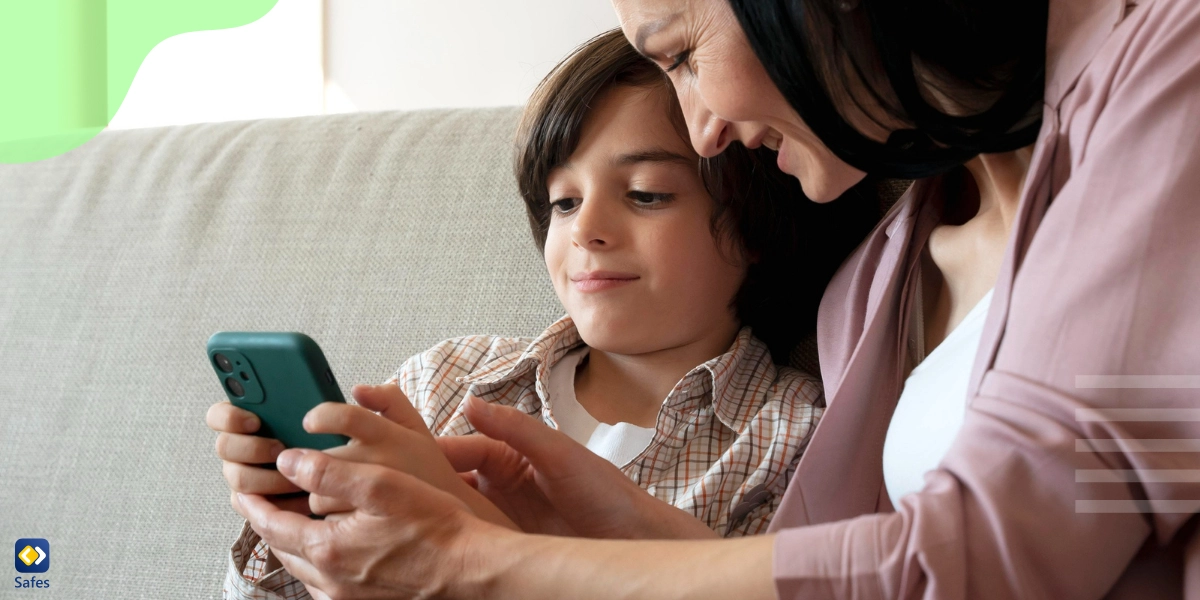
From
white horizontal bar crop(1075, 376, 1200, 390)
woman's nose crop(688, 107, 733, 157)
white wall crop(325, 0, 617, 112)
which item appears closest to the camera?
white horizontal bar crop(1075, 376, 1200, 390)

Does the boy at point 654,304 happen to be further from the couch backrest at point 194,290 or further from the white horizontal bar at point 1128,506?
the white horizontal bar at point 1128,506

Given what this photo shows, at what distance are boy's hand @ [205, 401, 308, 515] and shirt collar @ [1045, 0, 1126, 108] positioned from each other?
0.64 m

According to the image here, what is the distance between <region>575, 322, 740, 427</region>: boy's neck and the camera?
1184 mm

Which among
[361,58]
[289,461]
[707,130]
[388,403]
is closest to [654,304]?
[707,130]

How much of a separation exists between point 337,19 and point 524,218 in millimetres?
1442

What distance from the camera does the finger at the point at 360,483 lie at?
685 mm

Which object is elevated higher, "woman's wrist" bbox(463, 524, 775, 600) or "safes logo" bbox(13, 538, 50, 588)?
"woman's wrist" bbox(463, 524, 775, 600)

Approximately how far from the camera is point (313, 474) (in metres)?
0.71

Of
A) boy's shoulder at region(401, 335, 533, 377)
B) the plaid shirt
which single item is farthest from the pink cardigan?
boy's shoulder at region(401, 335, 533, 377)

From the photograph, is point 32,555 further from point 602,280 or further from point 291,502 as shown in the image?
point 602,280

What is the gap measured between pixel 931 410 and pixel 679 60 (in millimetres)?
341

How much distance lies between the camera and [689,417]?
1.13 metres

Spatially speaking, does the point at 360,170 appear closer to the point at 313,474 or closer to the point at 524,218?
the point at 524,218

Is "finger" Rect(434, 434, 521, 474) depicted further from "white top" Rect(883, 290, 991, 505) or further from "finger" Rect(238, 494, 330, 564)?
"white top" Rect(883, 290, 991, 505)
